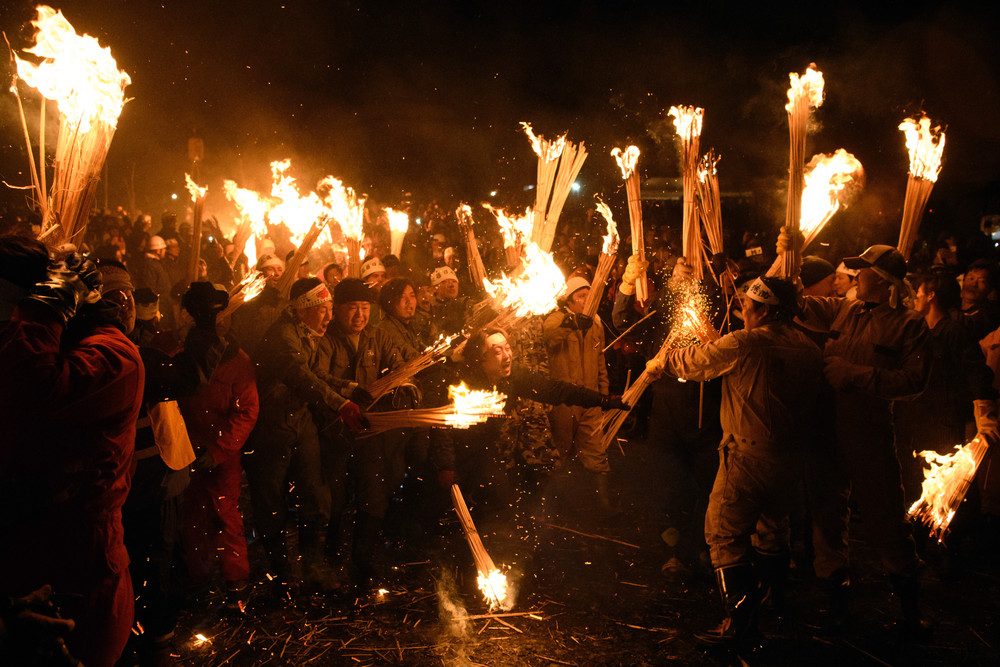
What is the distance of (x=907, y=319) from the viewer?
3.98 metres

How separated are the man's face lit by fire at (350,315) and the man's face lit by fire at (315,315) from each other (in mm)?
106

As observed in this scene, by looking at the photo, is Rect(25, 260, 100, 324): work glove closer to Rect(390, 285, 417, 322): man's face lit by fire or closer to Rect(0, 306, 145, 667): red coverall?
Rect(0, 306, 145, 667): red coverall

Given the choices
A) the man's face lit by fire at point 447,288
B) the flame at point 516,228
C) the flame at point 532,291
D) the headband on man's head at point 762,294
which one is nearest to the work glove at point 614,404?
the flame at point 532,291

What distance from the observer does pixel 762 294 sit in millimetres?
3770

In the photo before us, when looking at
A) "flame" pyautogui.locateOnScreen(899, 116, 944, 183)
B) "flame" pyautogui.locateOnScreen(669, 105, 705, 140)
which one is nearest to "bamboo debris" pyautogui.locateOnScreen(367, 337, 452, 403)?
"flame" pyautogui.locateOnScreen(669, 105, 705, 140)

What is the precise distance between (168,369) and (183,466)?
0.61 meters

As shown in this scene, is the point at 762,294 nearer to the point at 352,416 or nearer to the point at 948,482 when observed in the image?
the point at 948,482

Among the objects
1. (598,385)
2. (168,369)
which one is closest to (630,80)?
(598,385)

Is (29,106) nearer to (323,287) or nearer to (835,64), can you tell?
(323,287)

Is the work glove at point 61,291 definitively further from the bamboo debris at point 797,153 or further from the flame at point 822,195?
the flame at point 822,195

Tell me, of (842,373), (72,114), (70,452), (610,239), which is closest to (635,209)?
(610,239)

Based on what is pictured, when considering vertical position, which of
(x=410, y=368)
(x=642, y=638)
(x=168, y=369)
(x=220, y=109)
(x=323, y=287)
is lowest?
(x=642, y=638)

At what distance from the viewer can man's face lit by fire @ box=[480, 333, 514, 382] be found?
460 cm

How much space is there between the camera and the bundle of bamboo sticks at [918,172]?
207 inches
